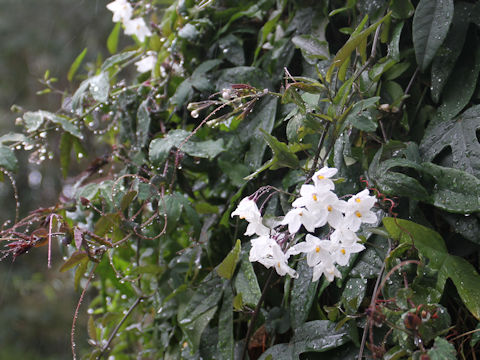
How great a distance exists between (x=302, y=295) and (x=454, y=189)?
0.28 m

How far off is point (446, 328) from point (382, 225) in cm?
18

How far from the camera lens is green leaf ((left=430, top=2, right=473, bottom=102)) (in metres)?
0.75

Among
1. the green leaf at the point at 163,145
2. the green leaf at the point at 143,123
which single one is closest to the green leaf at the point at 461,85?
the green leaf at the point at 163,145

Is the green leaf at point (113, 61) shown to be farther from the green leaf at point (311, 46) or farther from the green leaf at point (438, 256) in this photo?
the green leaf at point (438, 256)

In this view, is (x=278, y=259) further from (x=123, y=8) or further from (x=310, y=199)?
(x=123, y=8)

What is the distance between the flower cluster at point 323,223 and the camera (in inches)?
23.1

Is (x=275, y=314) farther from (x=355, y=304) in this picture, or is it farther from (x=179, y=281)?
(x=179, y=281)

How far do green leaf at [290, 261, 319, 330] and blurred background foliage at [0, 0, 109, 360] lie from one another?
2188 mm

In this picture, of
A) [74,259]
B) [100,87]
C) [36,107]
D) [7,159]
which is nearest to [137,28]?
[100,87]

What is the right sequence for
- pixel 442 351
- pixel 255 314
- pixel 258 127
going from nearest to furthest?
pixel 442 351
pixel 255 314
pixel 258 127

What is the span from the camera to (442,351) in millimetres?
539

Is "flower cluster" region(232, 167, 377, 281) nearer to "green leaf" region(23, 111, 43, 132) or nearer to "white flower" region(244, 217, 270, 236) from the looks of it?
"white flower" region(244, 217, 270, 236)

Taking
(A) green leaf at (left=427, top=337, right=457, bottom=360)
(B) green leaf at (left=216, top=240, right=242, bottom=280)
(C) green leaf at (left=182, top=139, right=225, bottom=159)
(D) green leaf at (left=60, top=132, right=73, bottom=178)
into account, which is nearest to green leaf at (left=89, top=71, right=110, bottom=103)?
(D) green leaf at (left=60, top=132, right=73, bottom=178)

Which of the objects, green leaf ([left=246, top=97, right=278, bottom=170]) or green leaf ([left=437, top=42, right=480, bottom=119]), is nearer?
green leaf ([left=437, top=42, right=480, bottom=119])
